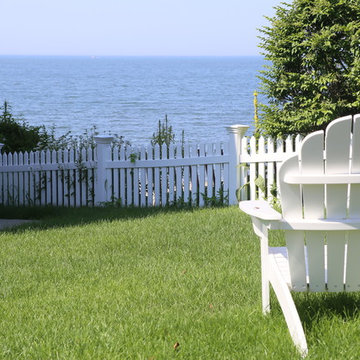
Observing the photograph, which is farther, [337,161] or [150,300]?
[150,300]

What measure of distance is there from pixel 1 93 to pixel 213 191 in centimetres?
5483

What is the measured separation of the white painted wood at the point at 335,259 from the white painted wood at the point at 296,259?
5.4 inches

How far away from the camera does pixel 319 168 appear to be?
Answer: 142 inches

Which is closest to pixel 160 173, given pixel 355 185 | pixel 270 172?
pixel 270 172

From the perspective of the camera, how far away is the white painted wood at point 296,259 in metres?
3.71

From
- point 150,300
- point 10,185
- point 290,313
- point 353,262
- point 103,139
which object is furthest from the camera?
point 10,185

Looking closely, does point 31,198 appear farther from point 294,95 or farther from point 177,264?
point 177,264

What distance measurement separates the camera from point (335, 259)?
3.75 m

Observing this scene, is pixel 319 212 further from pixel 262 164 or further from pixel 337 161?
pixel 262 164

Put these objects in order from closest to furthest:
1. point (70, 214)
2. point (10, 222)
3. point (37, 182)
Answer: point (10, 222) → point (70, 214) → point (37, 182)

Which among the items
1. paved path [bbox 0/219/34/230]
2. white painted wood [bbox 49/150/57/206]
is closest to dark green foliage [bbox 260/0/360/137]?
white painted wood [bbox 49/150/57/206]

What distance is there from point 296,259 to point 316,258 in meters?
0.11

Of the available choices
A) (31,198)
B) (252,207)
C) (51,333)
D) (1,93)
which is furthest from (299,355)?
(1,93)

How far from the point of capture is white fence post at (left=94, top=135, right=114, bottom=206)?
964cm
